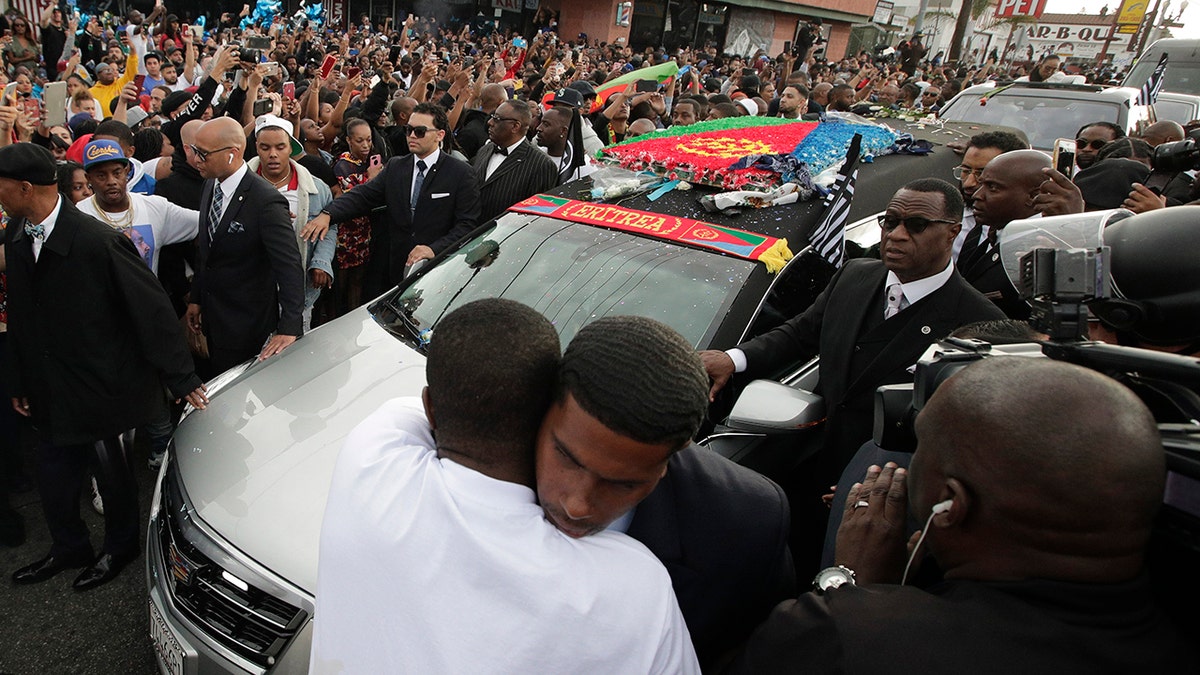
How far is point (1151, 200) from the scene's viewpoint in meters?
3.02

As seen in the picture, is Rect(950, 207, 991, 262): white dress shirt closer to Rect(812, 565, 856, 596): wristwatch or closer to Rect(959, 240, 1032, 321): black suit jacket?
Rect(959, 240, 1032, 321): black suit jacket

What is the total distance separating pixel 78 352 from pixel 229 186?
1129mm

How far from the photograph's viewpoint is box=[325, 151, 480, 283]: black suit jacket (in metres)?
4.48

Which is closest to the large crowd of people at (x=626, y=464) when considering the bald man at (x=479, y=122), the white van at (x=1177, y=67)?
the bald man at (x=479, y=122)

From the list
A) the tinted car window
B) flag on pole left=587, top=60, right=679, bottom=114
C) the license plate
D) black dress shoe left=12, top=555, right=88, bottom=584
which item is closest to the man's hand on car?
the license plate

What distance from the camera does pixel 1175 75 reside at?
12.1 m

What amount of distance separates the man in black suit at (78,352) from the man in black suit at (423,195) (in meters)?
1.73

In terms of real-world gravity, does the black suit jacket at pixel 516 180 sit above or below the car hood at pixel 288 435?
above

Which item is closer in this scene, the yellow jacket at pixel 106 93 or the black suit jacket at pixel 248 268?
the black suit jacket at pixel 248 268

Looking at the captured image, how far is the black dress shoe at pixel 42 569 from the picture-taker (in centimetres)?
297

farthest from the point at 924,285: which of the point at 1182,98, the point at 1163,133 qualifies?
the point at 1182,98

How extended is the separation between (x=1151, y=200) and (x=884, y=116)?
13.1 feet

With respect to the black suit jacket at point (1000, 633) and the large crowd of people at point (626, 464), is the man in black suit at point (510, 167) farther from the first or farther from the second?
the black suit jacket at point (1000, 633)

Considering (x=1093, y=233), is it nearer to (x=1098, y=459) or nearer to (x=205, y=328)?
(x=1098, y=459)
